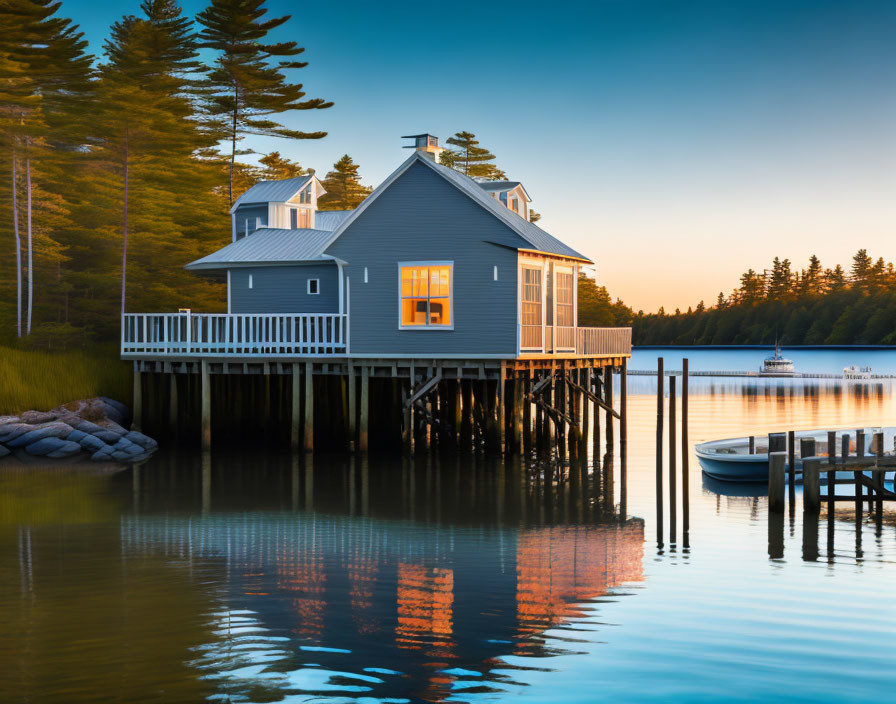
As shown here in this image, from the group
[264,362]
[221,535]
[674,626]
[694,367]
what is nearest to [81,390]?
[264,362]

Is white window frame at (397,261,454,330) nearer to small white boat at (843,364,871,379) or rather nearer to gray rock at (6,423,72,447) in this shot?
gray rock at (6,423,72,447)

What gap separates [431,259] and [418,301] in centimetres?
124

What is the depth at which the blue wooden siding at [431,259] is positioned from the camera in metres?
26.9

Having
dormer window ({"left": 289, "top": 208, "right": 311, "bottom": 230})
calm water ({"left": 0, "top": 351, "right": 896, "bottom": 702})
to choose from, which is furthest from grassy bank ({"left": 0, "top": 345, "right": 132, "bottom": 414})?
dormer window ({"left": 289, "top": 208, "right": 311, "bottom": 230})

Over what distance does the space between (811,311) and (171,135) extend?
430 feet

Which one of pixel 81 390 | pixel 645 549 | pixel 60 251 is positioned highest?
pixel 60 251

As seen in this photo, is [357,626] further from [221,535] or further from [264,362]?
[264,362]

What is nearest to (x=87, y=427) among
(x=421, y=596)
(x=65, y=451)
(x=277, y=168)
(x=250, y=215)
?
(x=65, y=451)

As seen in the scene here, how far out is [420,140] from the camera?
2905 centimetres

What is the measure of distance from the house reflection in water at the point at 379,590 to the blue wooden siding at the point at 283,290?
40.3 feet

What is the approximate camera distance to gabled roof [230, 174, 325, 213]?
36.8 m

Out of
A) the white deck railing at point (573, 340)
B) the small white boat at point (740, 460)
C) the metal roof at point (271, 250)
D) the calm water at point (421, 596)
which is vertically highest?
the metal roof at point (271, 250)

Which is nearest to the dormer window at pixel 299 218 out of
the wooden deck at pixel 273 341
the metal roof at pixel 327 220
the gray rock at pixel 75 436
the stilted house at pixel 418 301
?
the metal roof at pixel 327 220

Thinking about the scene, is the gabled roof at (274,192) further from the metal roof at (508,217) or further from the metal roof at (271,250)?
the metal roof at (508,217)
